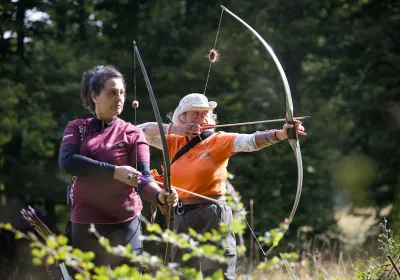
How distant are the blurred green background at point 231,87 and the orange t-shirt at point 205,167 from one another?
4.70 metres

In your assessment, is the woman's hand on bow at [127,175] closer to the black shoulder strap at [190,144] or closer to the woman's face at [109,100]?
the woman's face at [109,100]

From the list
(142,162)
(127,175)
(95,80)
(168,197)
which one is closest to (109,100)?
A: (95,80)

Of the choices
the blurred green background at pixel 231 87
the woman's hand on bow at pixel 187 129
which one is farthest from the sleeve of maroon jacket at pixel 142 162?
the blurred green background at pixel 231 87

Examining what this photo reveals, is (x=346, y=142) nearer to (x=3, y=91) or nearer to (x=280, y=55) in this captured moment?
(x=280, y=55)

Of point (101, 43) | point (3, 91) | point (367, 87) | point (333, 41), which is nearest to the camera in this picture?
point (3, 91)

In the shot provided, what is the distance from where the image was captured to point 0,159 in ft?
27.8

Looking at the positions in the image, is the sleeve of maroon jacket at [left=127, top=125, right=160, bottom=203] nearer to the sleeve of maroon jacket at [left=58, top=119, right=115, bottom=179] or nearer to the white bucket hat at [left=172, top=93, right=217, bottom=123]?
the sleeve of maroon jacket at [left=58, top=119, right=115, bottom=179]

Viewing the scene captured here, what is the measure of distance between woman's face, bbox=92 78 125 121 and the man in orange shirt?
2.05ft

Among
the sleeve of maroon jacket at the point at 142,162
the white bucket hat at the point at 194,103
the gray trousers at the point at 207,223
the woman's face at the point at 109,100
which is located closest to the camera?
the sleeve of maroon jacket at the point at 142,162

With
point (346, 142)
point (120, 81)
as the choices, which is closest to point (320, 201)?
point (346, 142)

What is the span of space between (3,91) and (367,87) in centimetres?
550

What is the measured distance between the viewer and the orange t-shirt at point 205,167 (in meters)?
3.69

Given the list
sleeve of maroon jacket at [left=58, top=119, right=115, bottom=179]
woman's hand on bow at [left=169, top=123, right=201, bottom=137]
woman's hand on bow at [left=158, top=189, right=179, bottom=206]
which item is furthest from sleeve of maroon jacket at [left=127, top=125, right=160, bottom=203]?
woman's hand on bow at [left=169, top=123, right=201, bottom=137]

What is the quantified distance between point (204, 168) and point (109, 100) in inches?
29.6
